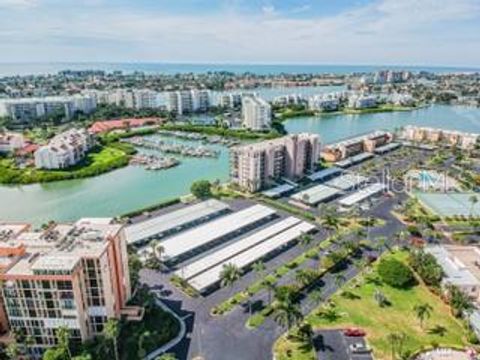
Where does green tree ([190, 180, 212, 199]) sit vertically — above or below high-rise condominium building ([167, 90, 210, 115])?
below

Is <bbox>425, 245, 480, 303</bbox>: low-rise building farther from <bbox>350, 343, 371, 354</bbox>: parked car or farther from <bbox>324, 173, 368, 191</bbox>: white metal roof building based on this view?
<bbox>324, 173, 368, 191</bbox>: white metal roof building

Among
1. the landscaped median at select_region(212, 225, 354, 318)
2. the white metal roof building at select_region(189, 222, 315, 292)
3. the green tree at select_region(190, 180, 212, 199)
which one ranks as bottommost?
the landscaped median at select_region(212, 225, 354, 318)

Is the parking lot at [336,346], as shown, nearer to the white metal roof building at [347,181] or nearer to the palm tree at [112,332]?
the palm tree at [112,332]

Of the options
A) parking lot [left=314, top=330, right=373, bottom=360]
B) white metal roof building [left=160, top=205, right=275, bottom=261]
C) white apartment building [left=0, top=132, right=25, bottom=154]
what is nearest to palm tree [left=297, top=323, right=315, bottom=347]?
parking lot [left=314, top=330, right=373, bottom=360]

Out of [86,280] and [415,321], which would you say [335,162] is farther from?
[86,280]

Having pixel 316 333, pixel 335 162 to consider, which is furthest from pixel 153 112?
pixel 316 333

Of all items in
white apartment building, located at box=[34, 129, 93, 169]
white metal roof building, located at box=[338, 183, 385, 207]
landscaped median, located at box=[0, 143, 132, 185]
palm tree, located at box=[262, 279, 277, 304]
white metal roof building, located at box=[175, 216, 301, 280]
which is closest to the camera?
palm tree, located at box=[262, 279, 277, 304]

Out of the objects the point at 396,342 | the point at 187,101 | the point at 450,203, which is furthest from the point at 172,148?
the point at 396,342
